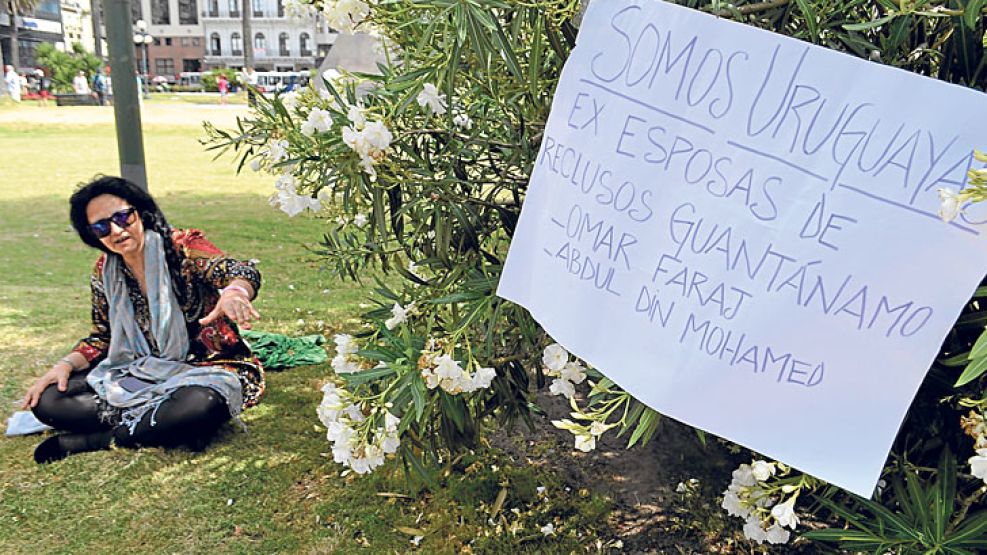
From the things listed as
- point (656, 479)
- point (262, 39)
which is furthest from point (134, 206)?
point (262, 39)

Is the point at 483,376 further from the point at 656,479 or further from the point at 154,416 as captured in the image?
the point at 154,416

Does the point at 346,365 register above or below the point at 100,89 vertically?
above

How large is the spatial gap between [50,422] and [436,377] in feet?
6.83

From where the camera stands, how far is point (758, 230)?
1484 millimetres

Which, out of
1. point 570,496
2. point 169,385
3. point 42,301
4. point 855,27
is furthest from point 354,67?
point 855,27

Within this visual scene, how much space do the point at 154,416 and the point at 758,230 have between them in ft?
8.20

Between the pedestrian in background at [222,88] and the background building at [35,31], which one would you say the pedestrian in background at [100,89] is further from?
the background building at [35,31]

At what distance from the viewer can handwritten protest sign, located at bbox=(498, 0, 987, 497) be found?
4.37 feet

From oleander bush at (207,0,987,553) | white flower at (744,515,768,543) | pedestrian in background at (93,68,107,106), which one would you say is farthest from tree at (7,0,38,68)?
white flower at (744,515,768,543)

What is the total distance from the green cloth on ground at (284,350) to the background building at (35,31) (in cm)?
5096

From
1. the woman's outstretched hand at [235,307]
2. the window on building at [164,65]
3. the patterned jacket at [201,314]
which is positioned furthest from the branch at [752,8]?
the window on building at [164,65]

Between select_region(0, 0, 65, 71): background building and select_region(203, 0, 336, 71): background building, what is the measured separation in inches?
470

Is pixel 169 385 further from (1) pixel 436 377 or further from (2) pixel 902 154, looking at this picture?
(2) pixel 902 154

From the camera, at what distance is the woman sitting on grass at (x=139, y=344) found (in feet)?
10.2
